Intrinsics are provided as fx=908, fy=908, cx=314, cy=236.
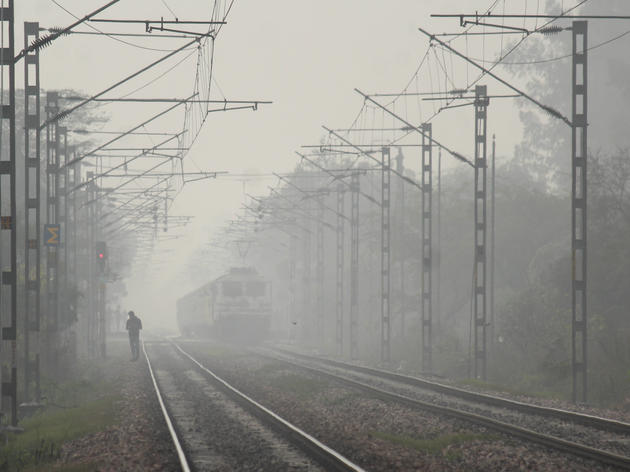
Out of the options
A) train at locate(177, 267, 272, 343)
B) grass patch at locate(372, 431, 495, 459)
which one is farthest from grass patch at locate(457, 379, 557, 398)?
train at locate(177, 267, 272, 343)

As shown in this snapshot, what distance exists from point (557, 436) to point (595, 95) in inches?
2784

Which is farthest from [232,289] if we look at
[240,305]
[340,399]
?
[340,399]

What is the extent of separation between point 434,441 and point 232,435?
11.9 ft

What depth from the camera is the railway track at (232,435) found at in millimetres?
12742

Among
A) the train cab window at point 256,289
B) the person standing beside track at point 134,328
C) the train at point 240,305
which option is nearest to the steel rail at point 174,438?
the person standing beside track at point 134,328

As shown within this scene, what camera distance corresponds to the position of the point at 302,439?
1461cm

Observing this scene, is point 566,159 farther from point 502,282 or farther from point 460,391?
point 460,391

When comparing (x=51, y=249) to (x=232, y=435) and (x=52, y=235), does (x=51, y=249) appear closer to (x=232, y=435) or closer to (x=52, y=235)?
(x=52, y=235)

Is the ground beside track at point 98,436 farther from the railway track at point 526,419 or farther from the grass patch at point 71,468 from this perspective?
the railway track at point 526,419

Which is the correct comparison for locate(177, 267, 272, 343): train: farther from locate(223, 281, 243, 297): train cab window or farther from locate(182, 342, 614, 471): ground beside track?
locate(182, 342, 614, 471): ground beside track

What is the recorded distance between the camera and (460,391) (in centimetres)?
2303

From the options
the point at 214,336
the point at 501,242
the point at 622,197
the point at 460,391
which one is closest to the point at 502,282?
the point at 501,242

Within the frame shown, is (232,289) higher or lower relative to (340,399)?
higher

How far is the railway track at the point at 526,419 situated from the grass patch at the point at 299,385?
1014mm
